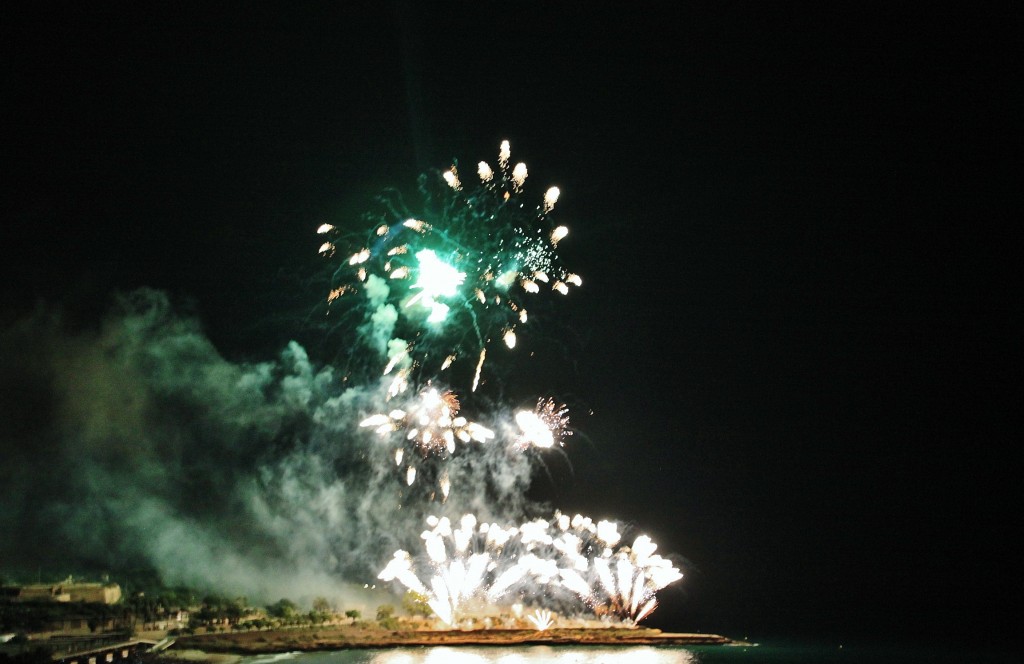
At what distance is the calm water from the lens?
28.6 metres

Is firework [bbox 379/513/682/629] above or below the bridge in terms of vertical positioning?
above

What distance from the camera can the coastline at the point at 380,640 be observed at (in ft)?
103

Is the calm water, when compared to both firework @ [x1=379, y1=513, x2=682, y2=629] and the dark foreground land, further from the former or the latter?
firework @ [x1=379, y1=513, x2=682, y2=629]

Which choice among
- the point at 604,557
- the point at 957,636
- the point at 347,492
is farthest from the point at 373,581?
the point at 957,636

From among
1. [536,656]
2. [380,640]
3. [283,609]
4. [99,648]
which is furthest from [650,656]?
[283,609]

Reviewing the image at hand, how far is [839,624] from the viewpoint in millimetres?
65250

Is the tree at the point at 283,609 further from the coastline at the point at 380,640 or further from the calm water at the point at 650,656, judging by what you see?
the calm water at the point at 650,656

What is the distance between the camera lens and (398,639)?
3659 centimetres

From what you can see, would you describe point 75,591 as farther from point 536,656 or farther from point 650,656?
point 650,656

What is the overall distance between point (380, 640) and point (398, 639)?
3.54ft

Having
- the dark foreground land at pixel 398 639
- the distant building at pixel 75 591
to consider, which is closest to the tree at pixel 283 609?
the dark foreground land at pixel 398 639

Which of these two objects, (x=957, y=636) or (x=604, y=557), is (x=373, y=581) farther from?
(x=957, y=636)

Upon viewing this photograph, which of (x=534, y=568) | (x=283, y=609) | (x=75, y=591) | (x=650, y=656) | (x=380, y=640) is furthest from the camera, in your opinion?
(x=75, y=591)

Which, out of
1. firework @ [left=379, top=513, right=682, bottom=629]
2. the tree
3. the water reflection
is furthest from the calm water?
the tree
